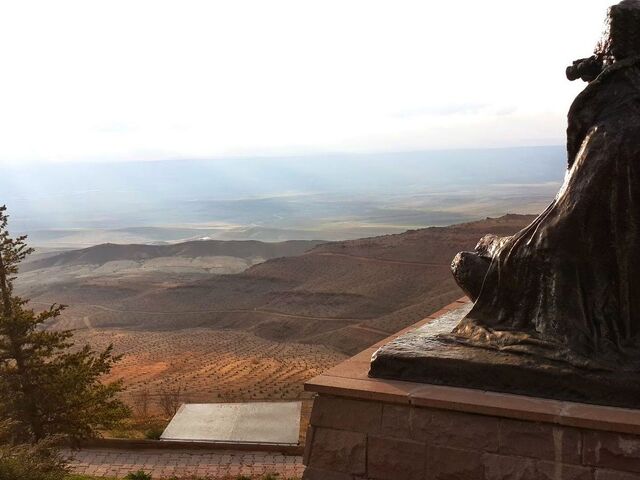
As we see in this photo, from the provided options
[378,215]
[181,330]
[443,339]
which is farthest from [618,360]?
[378,215]

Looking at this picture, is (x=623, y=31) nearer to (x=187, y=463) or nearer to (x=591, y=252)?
(x=591, y=252)

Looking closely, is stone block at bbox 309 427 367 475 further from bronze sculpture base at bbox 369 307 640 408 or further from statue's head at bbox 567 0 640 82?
statue's head at bbox 567 0 640 82

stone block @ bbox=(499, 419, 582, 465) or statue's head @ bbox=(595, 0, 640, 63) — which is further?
statue's head @ bbox=(595, 0, 640, 63)

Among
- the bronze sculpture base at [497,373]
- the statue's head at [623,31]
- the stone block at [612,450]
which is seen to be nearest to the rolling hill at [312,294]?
the bronze sculpture base at [497,373]

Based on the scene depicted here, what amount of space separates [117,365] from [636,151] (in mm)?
21434

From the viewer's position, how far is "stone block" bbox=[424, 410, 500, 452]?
10.3 ft

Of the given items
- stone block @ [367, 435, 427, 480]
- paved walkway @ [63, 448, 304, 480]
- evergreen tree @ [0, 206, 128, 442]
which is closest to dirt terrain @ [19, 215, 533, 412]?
paved walkway @ [63, 448, 304, 480]

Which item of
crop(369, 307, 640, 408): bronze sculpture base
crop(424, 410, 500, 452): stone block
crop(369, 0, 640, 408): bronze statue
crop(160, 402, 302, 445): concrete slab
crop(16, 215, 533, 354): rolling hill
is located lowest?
crop(16, 215, 533, 354): rolling hill

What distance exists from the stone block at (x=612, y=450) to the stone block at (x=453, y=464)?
50 centimetres

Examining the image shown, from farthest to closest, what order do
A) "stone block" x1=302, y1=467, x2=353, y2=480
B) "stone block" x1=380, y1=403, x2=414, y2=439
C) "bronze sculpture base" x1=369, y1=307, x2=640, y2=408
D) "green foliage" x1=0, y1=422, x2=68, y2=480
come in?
"green foliage" x1=0, y1=422, x2=68, y2=480, "stone block" x1=302, y1=467, x2=353, y2=480, "stone block" x1=380, y1=403, x2=414, y2=439, "bronze sculpture base" x1=369, y1=307, x2=640, y2=408

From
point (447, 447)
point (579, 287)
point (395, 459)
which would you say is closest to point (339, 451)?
point (395, 459)

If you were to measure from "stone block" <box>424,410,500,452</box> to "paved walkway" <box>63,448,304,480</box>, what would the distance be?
19.8 ft

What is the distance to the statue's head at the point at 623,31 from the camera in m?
3.48

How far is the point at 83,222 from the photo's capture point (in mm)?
158500
